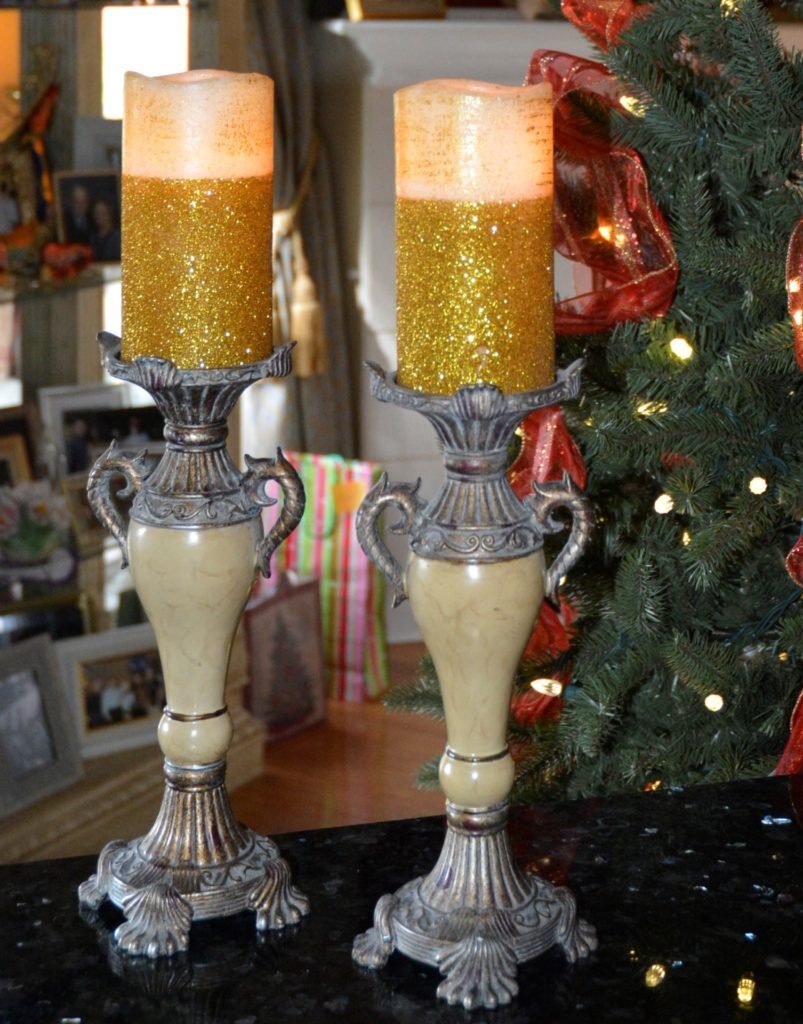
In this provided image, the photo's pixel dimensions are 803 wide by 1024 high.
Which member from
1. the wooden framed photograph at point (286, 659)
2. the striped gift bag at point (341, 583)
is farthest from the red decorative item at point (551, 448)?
the striped gift bag at point (341, 583)

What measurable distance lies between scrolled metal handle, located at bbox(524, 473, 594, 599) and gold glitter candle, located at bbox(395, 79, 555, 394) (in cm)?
5

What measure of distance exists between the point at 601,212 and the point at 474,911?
2.25 ft

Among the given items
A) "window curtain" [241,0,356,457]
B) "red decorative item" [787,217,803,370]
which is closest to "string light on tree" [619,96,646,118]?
"red decorative item" [787,217,803,370]

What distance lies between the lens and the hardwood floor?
2.38 meters

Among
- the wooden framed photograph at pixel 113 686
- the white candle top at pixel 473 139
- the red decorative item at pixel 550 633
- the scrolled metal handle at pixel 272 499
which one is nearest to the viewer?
the white candle top at pixel 473 139

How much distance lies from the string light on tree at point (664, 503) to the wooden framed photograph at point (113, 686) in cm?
122

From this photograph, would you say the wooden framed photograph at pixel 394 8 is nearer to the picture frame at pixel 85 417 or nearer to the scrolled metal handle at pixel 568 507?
the picture frame at pixel 85 417

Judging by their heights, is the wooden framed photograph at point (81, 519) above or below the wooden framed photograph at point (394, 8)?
below

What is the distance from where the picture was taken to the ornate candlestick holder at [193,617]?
2.54 feet

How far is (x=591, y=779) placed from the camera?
4.40 feet

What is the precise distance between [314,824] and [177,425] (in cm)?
165

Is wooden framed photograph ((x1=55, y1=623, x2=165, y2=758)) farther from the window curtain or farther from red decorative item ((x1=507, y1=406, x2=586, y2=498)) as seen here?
red decorative item ((x1=507, y1=406, x2=586, y2=498))

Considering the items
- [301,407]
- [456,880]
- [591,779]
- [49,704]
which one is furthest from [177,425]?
[301,407]

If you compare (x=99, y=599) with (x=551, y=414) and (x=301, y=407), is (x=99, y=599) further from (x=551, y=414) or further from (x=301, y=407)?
(x=551, y=414)
